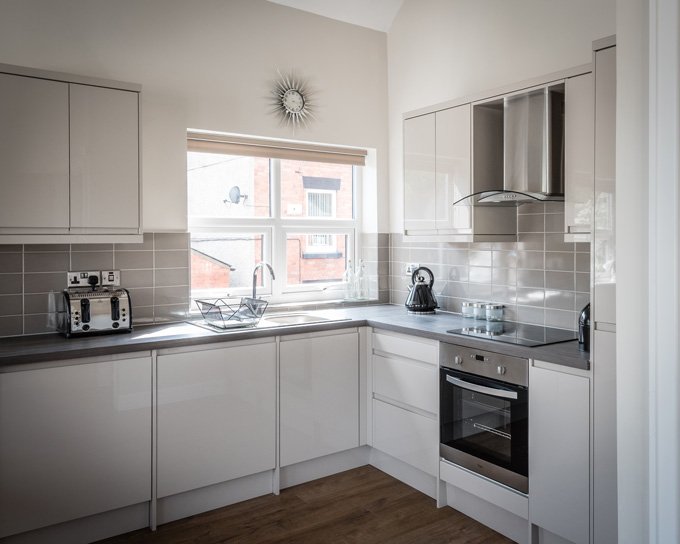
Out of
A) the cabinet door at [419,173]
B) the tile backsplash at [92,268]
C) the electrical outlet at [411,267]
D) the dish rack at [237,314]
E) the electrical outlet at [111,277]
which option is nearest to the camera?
the tile backsplash at [92,268]

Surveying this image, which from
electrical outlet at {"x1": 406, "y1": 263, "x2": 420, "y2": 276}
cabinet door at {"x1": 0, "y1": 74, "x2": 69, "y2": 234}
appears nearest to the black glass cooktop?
electrical outlet at {"x1": 406, "y1": 263, "x2": 420, "y2": 276}

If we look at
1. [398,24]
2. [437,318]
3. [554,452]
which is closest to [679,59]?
[554,452]

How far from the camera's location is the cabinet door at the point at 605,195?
6.96 feet

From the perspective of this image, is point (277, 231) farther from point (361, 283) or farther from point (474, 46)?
point (474, 46)

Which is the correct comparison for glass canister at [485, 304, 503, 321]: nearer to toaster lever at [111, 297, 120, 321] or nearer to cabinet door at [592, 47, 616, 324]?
cabinet door at [592, 47, 616, 324]

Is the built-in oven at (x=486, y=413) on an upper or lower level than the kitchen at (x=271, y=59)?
lower

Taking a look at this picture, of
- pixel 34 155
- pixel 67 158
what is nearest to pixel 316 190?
pixel 67 158

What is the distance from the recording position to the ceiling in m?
3.71

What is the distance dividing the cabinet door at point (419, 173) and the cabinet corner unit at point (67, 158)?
1558mm

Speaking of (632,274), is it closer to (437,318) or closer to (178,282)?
(437,318)

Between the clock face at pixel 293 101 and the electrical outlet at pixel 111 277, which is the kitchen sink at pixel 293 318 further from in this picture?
the clock face at pixel 293 101

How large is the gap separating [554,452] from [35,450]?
7.14 feet

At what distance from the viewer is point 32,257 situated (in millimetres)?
2861

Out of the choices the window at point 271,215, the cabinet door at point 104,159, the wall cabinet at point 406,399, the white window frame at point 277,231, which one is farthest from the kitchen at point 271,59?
the wall cabinet at point 406,399
